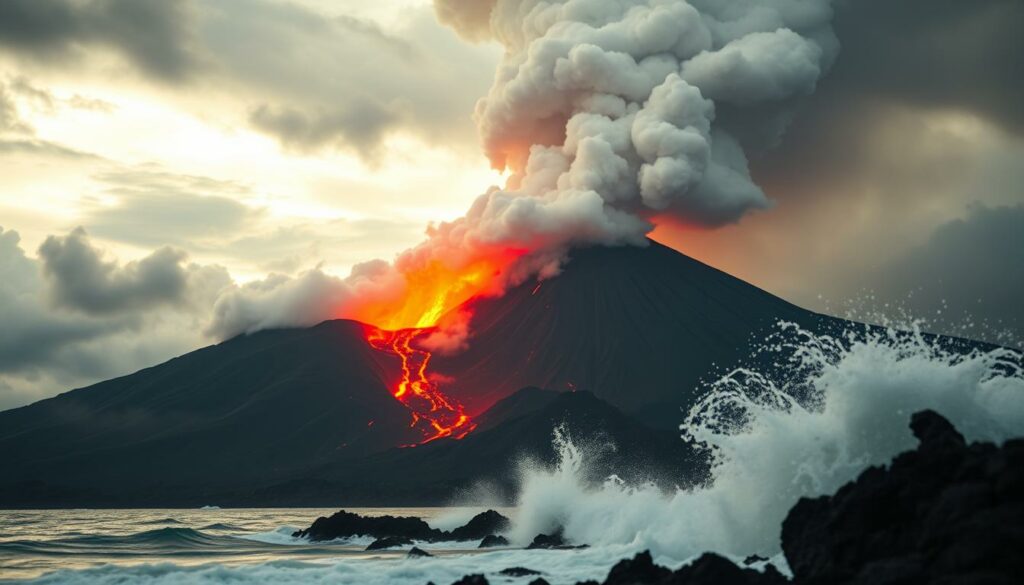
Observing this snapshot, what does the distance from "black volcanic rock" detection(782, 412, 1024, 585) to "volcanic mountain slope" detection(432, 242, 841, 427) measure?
13760 centimetres

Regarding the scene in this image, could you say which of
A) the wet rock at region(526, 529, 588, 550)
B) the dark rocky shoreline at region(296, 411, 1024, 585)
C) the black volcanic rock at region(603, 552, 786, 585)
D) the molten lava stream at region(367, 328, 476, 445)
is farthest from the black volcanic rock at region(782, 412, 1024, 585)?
the molten lava stream at region(367, 328, 476, 445)

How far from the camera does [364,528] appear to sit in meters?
48.5

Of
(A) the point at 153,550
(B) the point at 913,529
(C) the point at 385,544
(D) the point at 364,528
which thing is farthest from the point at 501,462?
(B) the point at 913,529

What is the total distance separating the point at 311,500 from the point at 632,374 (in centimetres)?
6459

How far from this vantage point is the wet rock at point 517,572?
2533 centimetres

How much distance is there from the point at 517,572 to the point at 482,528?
2209cm

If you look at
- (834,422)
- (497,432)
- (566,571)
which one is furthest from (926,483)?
(497,432)

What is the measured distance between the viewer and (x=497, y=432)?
14625 centimetres

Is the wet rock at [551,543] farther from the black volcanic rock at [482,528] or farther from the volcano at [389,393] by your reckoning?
the volcano at [389,393]

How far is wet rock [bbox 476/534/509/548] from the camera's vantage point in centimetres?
4059

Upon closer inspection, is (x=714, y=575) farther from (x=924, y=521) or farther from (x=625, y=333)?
(x=625, y=333)

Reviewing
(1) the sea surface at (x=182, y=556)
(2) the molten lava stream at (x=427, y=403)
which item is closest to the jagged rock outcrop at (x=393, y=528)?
(1) the sea surface at (x=182, y=556)

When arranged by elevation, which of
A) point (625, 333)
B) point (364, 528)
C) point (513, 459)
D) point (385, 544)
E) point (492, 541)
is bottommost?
point (492, 541)

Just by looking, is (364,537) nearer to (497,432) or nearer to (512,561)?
(512,561)
